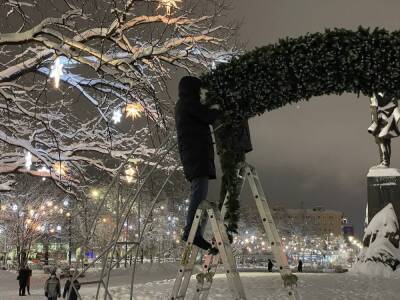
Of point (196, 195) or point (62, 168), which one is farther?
point (62, 168)

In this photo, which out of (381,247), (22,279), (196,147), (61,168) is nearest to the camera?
(196,147)

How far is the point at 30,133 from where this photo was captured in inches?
551

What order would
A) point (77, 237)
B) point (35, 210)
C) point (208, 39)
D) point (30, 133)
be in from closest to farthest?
point (208, 39)
point (30, 133)
point (35, 210)
point (77, 237)

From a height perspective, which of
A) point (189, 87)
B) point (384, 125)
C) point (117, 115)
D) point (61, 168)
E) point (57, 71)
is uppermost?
point (384, 125)

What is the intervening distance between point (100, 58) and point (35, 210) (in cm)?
3545

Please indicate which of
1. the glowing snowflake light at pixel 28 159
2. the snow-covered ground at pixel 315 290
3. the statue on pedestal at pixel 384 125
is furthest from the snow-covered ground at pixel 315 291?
the statue on pedestal at pixel 384 125

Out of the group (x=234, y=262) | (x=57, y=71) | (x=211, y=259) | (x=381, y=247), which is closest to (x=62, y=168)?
(x=57, y=71)

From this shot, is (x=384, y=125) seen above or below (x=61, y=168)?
above

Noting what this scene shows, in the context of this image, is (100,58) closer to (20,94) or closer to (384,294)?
(20,94)

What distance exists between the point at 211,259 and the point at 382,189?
19.0 m

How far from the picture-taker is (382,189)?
2289cm

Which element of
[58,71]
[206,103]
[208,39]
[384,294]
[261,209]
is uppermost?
[208,39]

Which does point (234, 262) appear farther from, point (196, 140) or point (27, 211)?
point (27, 211)

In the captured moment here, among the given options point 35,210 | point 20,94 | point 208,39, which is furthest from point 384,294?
point 35,210
